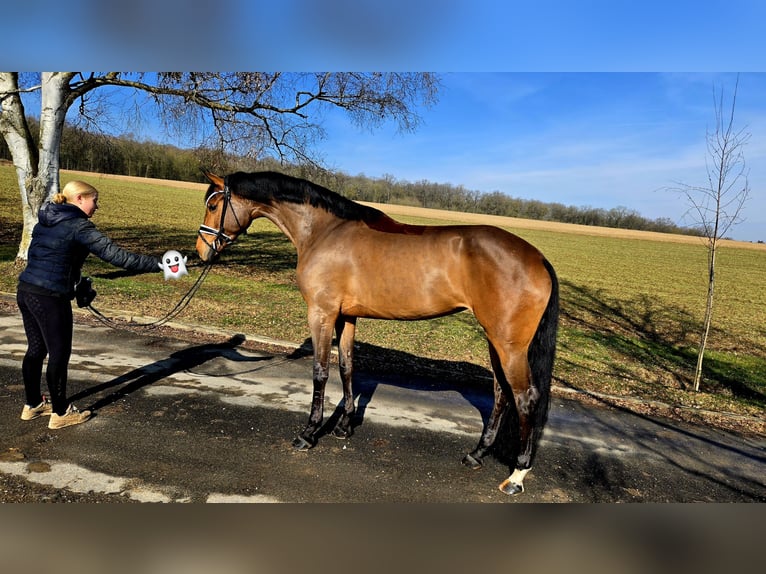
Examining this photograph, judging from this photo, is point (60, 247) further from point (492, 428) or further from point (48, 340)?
point (492, 428)

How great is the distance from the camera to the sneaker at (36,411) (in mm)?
3807

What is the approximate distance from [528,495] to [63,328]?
3983 mm

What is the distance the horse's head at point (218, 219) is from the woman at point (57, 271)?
613mm

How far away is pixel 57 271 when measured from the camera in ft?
11.3

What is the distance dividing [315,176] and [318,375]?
27.7 feet

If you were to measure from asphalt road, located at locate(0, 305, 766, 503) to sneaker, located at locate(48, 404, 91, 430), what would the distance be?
0.06 meters

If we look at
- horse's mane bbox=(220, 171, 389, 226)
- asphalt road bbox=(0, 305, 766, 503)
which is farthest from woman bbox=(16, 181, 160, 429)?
horse's mane bbox=(220, 171, 389, 226)

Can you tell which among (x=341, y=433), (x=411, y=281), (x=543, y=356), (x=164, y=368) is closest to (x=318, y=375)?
(x=341, y=433)

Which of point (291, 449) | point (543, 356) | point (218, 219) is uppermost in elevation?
point (218, 219)

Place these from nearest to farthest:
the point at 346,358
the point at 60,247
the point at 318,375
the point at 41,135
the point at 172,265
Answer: the point at 60,247 < the point at 172,265 < the point at 318,375 < the point at 346,358 < the point at 41,135

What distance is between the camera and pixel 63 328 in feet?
11.8

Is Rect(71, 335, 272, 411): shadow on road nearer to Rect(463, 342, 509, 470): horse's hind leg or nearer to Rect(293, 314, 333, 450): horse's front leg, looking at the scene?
Rect(293, 314, 333, 450): horse's front leg

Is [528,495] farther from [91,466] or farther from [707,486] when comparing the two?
[91,466]

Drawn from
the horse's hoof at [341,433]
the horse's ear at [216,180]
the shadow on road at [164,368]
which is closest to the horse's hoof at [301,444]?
the horse's hoof at [341,433]
